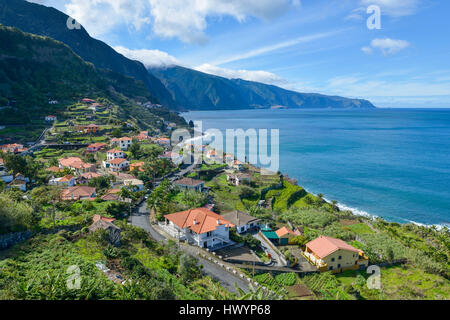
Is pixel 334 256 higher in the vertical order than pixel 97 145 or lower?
lower

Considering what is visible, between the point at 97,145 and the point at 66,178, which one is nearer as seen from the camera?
the point at 66,178

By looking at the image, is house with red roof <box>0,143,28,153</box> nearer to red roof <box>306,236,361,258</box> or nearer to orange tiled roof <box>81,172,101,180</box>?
orange tiled roof <box>81,172,101,180</box>

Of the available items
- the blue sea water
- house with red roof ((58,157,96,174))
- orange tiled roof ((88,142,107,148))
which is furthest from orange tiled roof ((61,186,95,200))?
the blue sea water

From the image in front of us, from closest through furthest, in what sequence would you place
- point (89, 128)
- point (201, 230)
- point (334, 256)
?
point (334, 256), point (201, 230), point (89, 128)

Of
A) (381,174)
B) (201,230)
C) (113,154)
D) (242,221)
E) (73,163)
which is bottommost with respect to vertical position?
(242,221)

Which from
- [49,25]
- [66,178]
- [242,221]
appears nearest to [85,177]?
[66,178]
